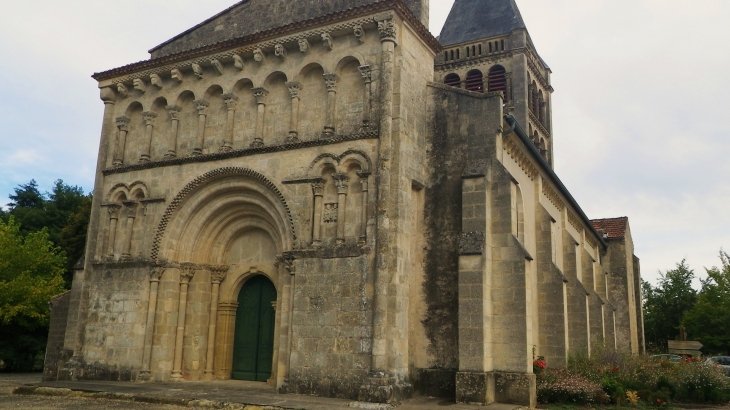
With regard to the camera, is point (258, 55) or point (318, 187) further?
point (258, 55)

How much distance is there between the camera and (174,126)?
55.9 ft

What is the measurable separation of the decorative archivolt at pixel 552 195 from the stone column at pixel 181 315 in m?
11.5

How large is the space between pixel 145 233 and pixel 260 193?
3.77 metres

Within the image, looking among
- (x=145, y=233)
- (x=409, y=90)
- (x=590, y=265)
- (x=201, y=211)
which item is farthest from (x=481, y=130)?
(x=590, y=265)

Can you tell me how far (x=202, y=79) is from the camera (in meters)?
16.9

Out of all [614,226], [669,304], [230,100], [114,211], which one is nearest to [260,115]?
[230,100]

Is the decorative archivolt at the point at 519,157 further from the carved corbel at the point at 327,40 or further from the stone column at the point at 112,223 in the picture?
the stone column at the point at 112,223

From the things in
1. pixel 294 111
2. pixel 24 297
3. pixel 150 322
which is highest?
pixel 294 111

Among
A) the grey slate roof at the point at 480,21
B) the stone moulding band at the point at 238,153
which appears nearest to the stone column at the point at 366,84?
the stone moulding band at the point at 238,153

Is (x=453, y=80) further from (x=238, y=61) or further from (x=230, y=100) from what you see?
(x=230, y=100)

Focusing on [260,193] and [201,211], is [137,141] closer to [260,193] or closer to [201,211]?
[201,211]

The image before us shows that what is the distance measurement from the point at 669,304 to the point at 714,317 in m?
12.1

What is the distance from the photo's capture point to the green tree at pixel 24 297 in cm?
2324

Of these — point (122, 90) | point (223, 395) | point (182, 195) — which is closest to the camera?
point (223, 395)
